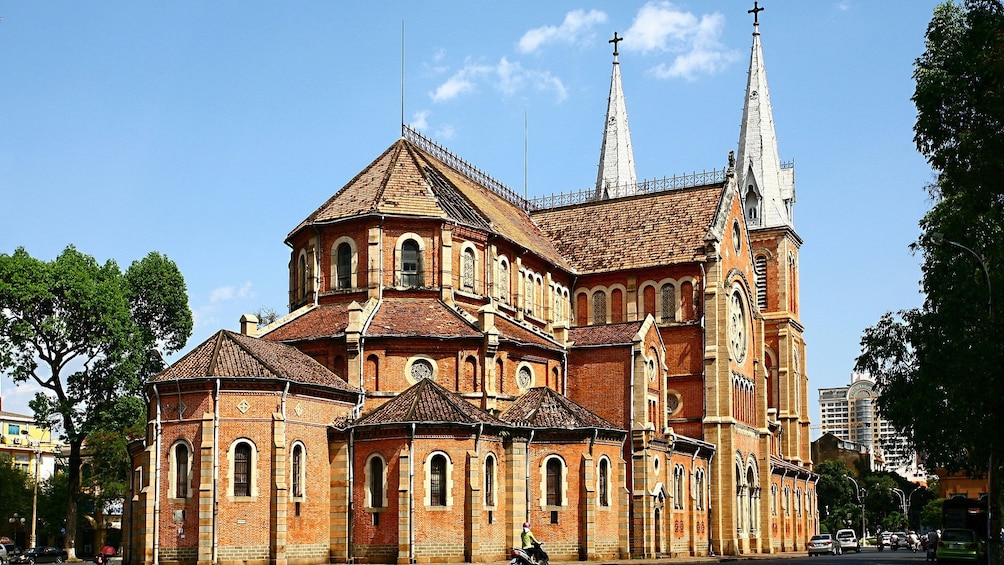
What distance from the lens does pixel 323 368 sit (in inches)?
1978

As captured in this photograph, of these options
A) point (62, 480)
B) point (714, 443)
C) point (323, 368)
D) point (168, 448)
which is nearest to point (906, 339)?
point (714, 443)

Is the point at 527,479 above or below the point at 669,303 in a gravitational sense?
below

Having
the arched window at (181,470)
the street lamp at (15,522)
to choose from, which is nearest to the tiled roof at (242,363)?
the arched window at (181,470)

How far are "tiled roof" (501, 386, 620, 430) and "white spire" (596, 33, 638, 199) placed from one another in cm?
3961

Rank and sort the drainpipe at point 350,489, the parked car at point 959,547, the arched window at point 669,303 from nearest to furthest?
1. the drainpipe at point 350,489
2. the parked car at point 959,547
3. the arched window at point 669,303

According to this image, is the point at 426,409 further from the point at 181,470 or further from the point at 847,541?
the point at 847,541

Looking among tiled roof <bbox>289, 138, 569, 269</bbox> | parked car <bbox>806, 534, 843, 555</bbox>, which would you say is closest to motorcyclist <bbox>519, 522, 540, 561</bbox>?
tiled roof <bbox>289, 138, 569, 269</bbox>

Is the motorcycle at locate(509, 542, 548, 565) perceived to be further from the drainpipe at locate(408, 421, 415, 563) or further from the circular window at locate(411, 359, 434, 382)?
the circular window at locate(411, 359, 434, 382)

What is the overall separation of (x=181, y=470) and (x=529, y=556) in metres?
14.4

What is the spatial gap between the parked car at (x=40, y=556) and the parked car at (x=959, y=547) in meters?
47.0

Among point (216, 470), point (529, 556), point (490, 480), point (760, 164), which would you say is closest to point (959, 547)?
point (490, 480)

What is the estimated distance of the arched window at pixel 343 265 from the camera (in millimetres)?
55672

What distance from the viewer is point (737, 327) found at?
223 ft

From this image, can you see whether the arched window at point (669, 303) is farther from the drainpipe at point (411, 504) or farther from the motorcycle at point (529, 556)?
the motorcycle at point (529, 556)
